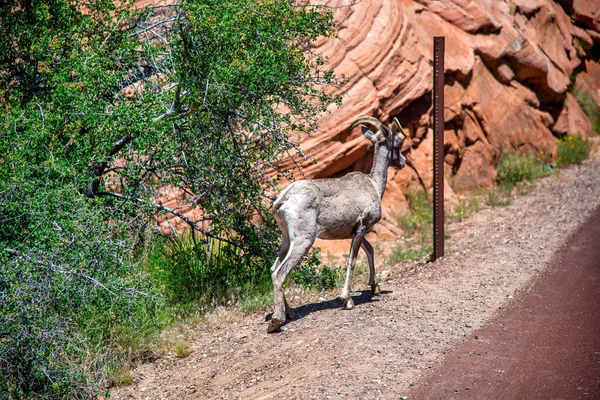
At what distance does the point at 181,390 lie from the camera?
7727 millimetres

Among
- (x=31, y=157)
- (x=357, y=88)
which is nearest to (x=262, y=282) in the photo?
(x=31, y=157)

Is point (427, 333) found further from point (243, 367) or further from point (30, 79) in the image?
point (30, 79)

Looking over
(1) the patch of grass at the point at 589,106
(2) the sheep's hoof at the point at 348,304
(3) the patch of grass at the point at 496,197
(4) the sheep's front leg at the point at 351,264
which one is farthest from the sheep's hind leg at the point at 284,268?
(1) the patch of grass at the point at 589,106

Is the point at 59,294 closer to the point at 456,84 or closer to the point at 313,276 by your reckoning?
the point at 313,276

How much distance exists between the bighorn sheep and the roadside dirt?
1.31ft

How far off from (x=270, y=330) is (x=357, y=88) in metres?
6.48

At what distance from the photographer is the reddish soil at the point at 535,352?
6.50m

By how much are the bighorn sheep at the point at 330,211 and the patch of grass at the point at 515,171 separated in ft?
24.6

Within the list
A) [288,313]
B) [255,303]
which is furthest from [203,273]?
[288,313]

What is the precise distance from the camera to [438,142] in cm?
1102

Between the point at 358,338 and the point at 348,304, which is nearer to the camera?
the point at 358,338

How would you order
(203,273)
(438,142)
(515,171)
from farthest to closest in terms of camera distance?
(515,171)
(438,142)
(203,273)

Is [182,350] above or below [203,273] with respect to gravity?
below

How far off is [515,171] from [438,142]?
18.5 ft
